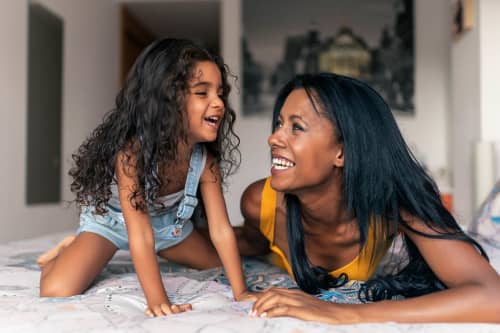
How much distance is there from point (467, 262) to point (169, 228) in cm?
90

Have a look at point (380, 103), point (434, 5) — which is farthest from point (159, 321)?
point (434, 5)

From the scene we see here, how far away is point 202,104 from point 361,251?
0.57 metres

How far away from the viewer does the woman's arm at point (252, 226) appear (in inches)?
66.1

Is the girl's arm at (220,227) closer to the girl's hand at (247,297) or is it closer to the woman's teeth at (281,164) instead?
the girl's hand at (247,297)

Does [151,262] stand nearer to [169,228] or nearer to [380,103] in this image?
[169,228]

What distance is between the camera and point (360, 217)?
1.31 m

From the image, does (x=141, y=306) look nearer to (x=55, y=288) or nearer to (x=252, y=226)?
(x=55, y=288)

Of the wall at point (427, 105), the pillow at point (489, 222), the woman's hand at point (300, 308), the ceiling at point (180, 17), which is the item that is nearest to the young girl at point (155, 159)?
the woman's hand at point (300, 308)

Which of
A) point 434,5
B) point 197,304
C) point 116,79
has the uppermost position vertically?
point 434,5

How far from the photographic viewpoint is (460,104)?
12.3ft

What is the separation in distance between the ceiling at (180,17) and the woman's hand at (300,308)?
16.6 feet

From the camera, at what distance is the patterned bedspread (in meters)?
0.93

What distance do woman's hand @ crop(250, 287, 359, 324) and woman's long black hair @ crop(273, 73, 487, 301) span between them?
0.91 ft

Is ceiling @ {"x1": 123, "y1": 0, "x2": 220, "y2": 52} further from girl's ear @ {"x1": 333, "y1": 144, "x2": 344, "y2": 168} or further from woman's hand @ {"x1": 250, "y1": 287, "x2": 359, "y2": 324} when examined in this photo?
woman's hand @ {"x1": 250, "y1": 287, "x2": 359, "y2": 324}
